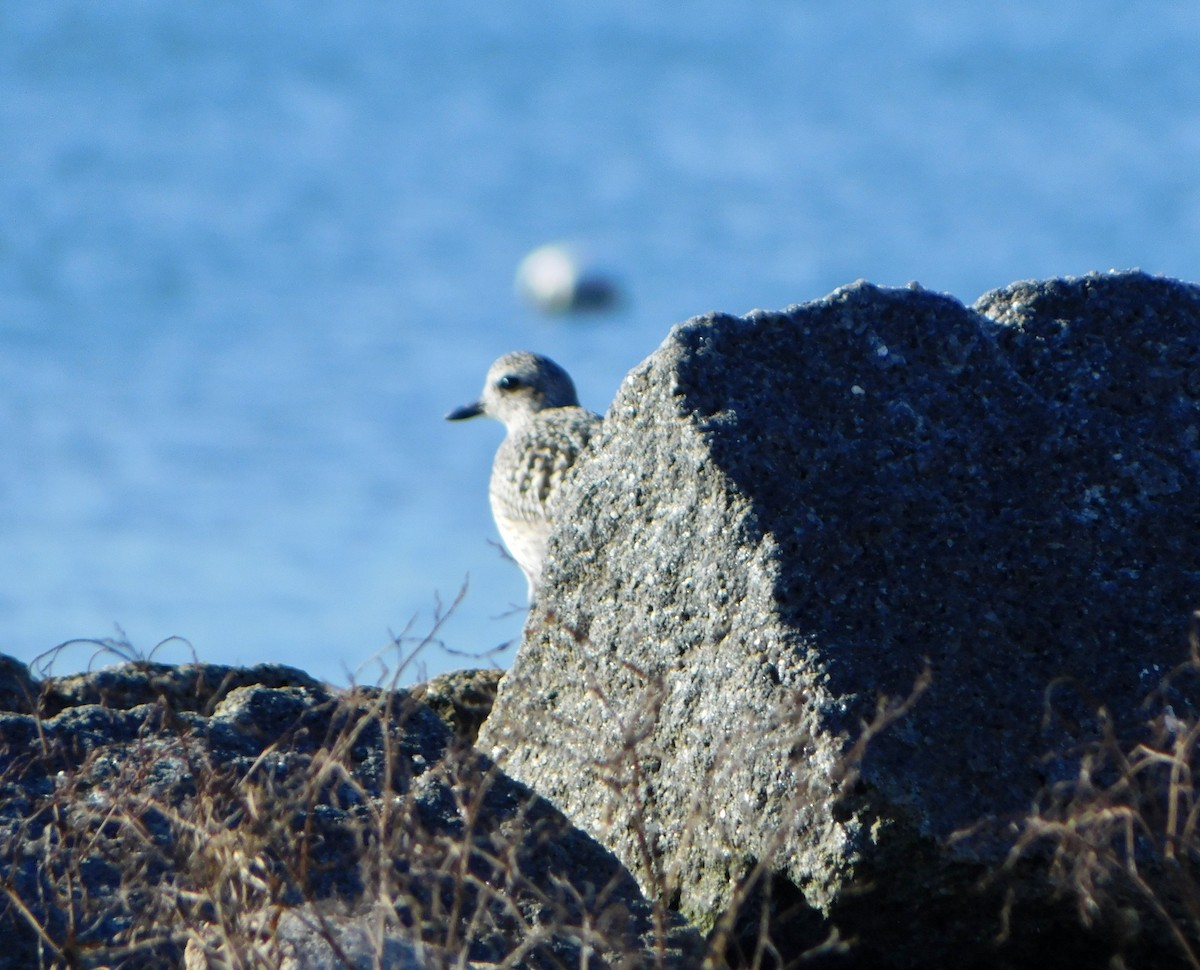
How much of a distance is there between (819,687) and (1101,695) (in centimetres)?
68

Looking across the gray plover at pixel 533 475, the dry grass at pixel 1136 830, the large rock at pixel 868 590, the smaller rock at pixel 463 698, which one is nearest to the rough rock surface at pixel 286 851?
the large rock at pixel 868 590

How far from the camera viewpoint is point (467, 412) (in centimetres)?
1251

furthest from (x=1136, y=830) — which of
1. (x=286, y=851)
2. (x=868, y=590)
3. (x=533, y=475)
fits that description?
(x=533, y=475)

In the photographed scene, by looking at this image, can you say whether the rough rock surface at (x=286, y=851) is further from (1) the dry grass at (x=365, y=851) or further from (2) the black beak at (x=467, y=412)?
(2) the black beak at (x=467, y=412)

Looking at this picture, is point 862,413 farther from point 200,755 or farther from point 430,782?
point 200,755

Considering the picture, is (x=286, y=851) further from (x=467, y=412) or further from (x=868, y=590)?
(x=467, y=412)

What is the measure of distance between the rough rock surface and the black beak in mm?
8081

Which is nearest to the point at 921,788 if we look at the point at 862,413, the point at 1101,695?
the point at 1101,695

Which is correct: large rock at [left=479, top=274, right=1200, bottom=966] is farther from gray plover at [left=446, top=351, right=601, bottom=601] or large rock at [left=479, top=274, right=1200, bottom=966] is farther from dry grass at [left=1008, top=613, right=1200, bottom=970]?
gray plover at [left=446, top=351, right=601, bottom=601]

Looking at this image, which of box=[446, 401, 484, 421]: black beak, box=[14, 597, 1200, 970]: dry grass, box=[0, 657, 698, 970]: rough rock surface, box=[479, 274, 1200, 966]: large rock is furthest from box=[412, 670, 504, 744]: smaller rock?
box=[446, 401, 484, 421]: black beak

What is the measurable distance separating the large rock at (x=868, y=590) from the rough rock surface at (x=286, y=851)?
0.35m

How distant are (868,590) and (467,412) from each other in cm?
867

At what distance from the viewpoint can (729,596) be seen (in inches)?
163

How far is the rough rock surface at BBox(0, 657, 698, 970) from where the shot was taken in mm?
3156
